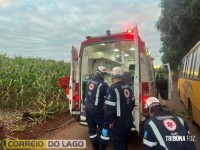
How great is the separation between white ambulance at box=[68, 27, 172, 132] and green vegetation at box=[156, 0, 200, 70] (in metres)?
8.36

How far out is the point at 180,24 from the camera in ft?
65.1

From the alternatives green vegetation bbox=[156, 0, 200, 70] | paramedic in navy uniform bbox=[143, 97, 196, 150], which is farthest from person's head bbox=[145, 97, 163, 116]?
green vegetation bbox=[156, 0, 200, 70]

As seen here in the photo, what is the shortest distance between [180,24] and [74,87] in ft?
44.9

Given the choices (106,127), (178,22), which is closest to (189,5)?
(178,22)

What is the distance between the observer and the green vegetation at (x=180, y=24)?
A: 1847 centimetres

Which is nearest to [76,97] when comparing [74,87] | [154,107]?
[74,87]

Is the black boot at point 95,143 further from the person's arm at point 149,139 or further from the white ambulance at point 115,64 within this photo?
the person's arm at point 149,139

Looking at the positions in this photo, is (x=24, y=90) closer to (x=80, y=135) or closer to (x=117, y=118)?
(x=80, y=135)

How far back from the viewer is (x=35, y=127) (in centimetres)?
906

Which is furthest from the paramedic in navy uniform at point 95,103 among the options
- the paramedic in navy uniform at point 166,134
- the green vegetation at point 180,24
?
the green vegetation at point 180,24

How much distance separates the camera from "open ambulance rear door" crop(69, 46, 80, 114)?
778cm

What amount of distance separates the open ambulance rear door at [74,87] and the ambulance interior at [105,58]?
0.72 feet

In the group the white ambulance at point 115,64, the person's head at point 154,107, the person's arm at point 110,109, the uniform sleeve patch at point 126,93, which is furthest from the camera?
the white ambulance at point 115,64

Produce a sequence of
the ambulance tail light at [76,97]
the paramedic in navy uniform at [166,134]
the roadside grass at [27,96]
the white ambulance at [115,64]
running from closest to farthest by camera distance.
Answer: the paramedic in navy uniform at [166,134] < the white ambulance at [115,64] < the ambulance tail light at [76,97] < the roadside grass at [27,96]
